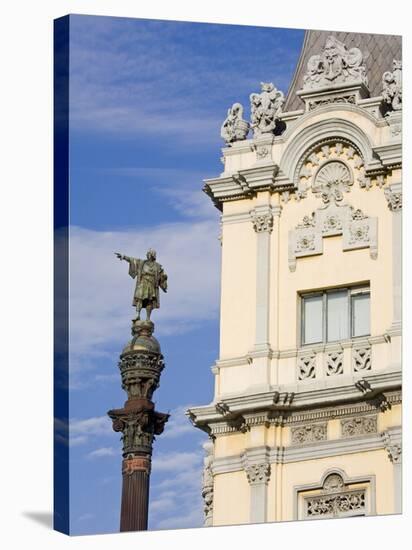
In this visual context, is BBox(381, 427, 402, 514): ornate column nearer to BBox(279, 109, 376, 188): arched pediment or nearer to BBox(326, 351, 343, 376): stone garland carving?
BBox(326, 351, 343, 376): stone garland carving

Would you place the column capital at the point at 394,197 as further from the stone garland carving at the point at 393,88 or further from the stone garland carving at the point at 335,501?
the stone garland carving at the point at 335,501

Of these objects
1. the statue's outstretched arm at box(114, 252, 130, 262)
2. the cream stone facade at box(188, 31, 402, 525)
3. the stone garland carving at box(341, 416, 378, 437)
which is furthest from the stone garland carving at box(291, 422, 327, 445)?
the statue's outstretched arm at box(114, 252, 130, 262)

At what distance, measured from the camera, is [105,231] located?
81.7 ft

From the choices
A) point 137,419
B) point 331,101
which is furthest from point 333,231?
point 137,419

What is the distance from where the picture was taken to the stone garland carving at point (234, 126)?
86.8 ft

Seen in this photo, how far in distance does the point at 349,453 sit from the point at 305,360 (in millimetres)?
1287

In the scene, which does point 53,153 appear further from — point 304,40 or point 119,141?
point 304,40

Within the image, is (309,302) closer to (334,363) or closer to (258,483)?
(334,363)

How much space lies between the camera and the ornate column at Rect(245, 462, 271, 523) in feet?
86.5

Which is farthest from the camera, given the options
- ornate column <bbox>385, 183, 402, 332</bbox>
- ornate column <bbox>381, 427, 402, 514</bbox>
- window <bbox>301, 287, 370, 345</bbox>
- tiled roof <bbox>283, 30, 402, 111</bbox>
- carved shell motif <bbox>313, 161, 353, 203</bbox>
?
carved shell motif <bbox>313, 161, 353, 203</bbox>

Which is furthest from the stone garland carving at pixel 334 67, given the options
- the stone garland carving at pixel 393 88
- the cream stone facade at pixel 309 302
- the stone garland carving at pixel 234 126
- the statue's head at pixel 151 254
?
the statue's head at pixel 151 254

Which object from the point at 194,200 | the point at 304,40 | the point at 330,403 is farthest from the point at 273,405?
the point at 304,40

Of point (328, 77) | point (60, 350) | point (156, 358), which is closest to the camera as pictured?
point (60, 350)

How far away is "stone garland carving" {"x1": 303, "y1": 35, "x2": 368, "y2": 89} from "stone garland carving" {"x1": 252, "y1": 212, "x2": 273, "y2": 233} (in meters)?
1.63
